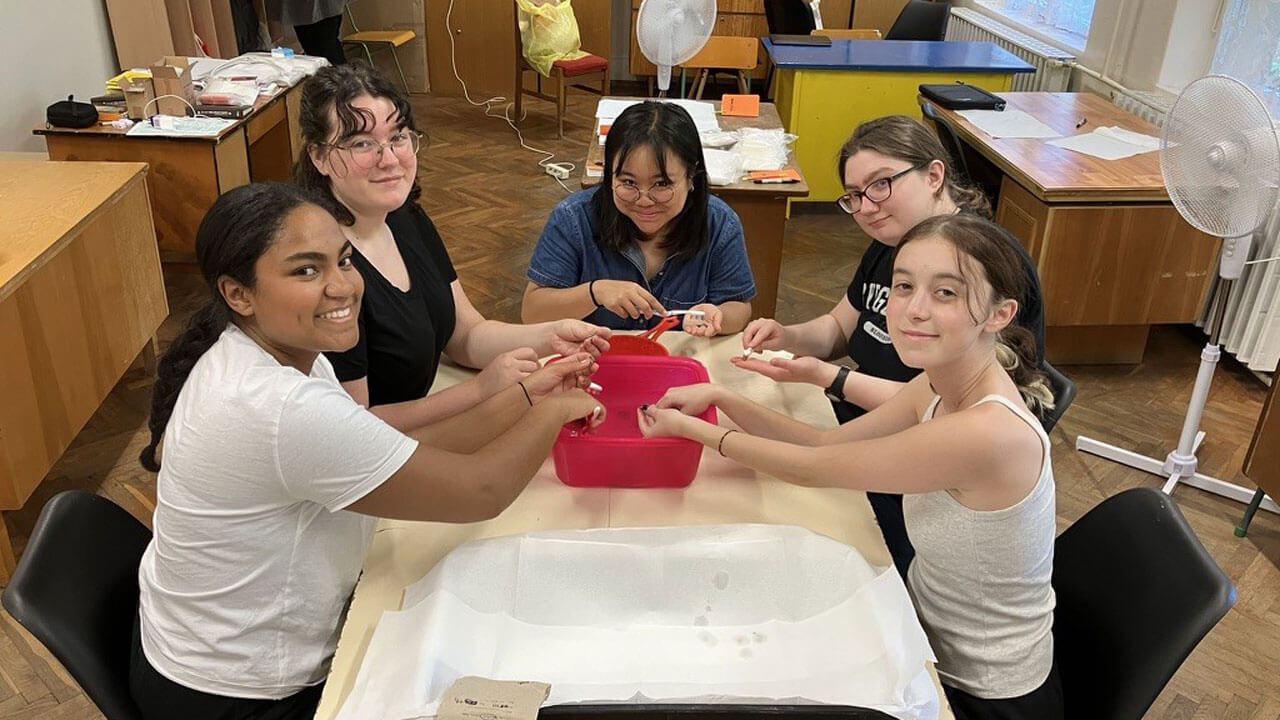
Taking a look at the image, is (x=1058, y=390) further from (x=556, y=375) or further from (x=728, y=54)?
(x=728, y=54)

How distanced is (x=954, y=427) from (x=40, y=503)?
107 inches

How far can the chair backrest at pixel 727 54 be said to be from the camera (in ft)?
18.6

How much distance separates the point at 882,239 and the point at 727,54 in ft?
13.0

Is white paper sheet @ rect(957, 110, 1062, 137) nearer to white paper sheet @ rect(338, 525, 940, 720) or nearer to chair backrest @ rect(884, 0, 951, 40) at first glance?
chair backrest @ rect(884, 0, 951, 40)

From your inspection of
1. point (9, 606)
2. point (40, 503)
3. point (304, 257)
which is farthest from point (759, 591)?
point (40, 503)

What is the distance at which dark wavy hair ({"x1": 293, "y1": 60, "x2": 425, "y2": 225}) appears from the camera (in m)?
1.84

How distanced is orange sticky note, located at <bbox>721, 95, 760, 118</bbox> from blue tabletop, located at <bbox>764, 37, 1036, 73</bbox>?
774 millimetres

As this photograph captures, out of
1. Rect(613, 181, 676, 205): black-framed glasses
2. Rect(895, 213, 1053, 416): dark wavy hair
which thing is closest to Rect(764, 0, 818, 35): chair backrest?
Rect(613, 181, 676, 205): black-framed glasses

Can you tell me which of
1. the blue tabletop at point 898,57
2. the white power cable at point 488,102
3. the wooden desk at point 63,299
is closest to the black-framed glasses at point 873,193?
the wooden desk at point 63,299

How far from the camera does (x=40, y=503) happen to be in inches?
114

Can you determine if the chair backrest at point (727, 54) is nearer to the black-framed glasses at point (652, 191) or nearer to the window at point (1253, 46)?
the window at point (1253, 46)

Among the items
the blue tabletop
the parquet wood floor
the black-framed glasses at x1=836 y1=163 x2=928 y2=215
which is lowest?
the parquet wood floor

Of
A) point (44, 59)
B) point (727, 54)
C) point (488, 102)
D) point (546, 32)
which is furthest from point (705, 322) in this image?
point (488, 102)

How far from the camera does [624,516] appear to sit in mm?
1527
